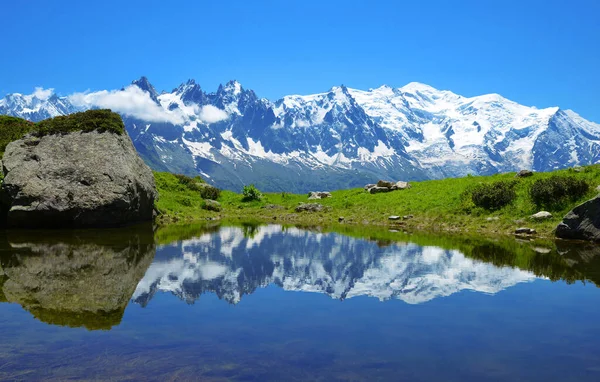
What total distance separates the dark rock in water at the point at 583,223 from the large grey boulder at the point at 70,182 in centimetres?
3436

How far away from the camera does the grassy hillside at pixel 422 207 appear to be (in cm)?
4138

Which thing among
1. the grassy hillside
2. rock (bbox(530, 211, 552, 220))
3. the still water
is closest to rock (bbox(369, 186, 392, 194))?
the grassy hillside

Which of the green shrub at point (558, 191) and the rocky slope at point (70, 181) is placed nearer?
the rocky slope at point (70, 181)

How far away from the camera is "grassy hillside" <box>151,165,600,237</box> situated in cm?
4138

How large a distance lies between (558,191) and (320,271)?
2846 centimetres

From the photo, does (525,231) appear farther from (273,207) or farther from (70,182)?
(70,182)

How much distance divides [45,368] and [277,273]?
1268 centimetres

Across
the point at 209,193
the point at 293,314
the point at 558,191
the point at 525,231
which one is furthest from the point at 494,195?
the point at 209,193

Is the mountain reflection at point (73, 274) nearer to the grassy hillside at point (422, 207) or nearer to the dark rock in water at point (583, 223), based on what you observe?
the grassy hillside at point (422, 207)

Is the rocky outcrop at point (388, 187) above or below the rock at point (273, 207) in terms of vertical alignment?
above

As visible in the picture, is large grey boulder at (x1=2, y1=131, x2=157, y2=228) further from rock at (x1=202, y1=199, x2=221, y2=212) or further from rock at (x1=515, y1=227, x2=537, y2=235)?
rock at (x1=515, y1=227, x2=537, y2=235)

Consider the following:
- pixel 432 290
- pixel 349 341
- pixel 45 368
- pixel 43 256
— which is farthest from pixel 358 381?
pixel 43 256

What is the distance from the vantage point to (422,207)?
5109 centimetres

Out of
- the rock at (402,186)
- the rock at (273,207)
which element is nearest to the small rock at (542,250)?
the rock at (402,186)
